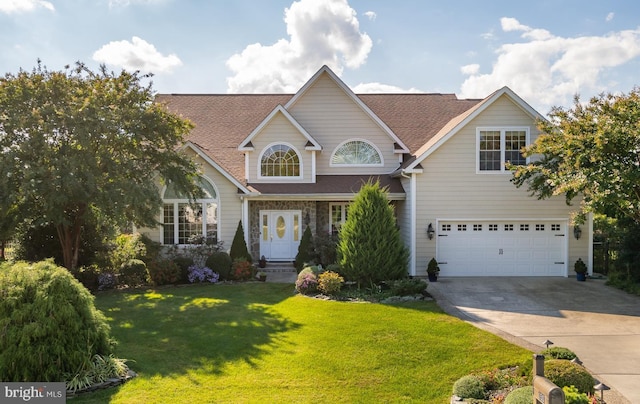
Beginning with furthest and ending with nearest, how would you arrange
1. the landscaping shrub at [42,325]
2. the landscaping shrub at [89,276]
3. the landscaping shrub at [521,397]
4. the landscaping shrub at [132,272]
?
the landscaping shrub at [132,272]
the landscaping shrub at [89,276]
the landscaping shrub at [42,325]
the landscaping shrub at [521,397]

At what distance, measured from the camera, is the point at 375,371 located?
24.3ft

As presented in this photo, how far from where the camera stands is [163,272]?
1499cm

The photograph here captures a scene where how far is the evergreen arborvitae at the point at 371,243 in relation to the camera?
13516 mm

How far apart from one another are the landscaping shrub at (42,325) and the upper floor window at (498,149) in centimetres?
1375

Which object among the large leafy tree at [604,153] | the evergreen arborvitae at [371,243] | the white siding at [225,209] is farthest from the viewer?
the white siding at [225,209]

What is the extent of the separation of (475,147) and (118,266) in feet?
44.3

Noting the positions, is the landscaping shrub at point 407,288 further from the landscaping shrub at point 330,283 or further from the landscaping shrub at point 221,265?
the landscaping shrub at point 221,265

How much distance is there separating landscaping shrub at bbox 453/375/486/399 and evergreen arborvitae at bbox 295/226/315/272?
34.4 feet

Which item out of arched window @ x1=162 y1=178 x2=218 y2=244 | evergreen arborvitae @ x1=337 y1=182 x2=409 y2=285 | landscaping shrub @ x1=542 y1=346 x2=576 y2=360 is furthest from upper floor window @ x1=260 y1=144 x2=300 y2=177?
landscaping shrub @ x1=542 y1=346 x2=576 y2=360

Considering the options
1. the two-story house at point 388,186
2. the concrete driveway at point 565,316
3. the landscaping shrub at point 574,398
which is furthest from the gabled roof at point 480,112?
the landscaping shrub at point 574,398

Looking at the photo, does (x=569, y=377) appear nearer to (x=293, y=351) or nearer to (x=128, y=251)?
(x=293, y=351)

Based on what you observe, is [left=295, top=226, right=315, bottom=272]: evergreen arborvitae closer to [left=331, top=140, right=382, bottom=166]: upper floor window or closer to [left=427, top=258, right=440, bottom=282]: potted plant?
[left=331, top=140, right=382, bottom=166]: upper floor window

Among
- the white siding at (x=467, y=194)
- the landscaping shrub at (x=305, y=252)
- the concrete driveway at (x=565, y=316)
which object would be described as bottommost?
the concrete driveway at (x=565, y=316)

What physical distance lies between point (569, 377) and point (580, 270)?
36.9 ft
